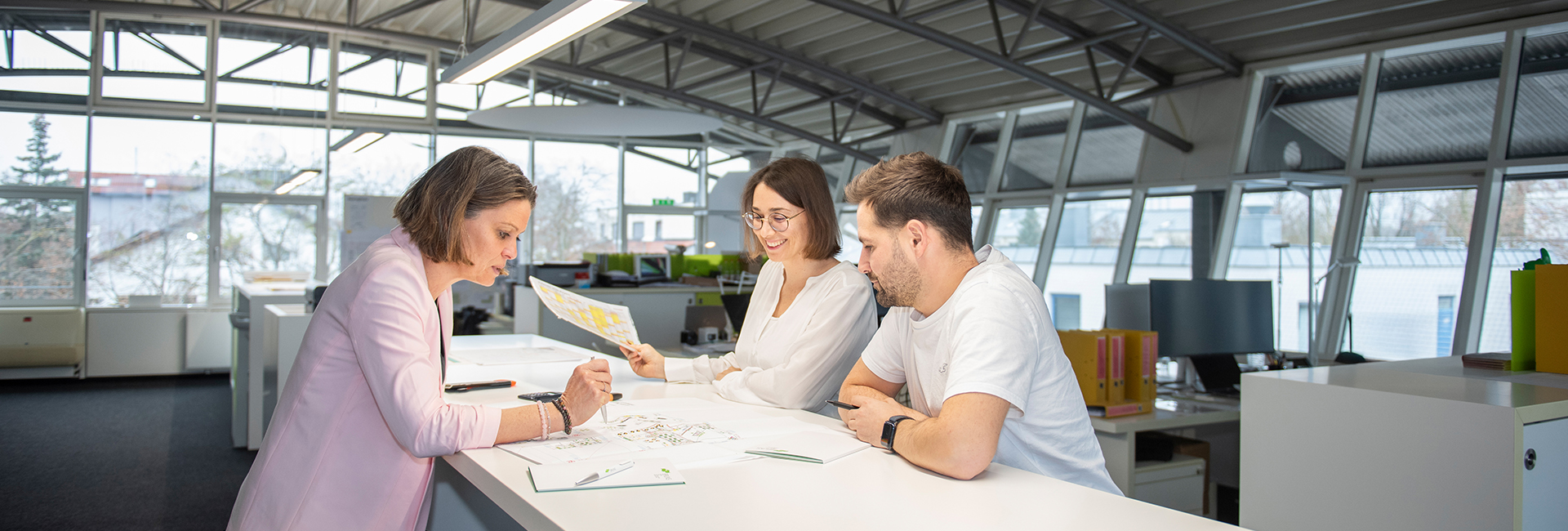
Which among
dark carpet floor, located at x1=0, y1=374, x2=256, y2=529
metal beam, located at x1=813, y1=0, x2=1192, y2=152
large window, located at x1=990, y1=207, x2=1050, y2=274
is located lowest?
dark carpet floor, located at x1=0, y1=374, x2=256, y2=529

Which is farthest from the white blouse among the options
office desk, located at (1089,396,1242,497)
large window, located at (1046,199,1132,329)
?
large window, located at (1046,199,1132,329)

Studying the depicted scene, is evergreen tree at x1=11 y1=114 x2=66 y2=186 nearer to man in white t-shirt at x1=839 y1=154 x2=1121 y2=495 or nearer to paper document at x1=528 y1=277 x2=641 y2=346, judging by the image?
paper document at x1=528 y1=277 x2=641 y2=346

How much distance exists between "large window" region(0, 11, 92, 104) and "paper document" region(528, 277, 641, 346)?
9.40 metres

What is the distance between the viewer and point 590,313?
2.14 meters

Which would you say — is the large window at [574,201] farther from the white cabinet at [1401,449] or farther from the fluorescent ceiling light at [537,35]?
the white cabinet at [1401,449]

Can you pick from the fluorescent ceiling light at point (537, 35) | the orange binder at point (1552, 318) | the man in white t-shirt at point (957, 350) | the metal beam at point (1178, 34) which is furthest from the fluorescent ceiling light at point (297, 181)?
the orange binder at point (1552, 318)

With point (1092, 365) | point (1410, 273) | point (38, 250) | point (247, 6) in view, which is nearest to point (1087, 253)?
point (1410, 273)

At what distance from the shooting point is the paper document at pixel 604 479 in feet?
4.06

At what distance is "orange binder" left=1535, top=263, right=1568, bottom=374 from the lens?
2.05 meters

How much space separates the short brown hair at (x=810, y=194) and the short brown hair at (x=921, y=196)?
1.93ft

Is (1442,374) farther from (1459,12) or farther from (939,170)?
(1459,12)

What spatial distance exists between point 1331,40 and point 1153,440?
5383 millimetres

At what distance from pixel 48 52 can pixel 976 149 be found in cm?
999

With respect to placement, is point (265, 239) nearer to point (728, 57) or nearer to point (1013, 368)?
point (728, 57)
